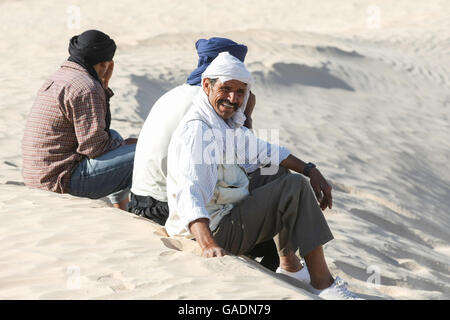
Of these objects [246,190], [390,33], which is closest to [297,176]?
Result: [246,190]

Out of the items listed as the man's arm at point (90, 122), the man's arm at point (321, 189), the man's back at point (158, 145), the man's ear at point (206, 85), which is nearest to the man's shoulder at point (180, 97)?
the man's back at point (158, 145)

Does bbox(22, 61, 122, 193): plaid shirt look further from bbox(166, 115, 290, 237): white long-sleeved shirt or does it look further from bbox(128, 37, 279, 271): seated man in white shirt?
bbox(166, 115, 290, 237): white long-sleeved shirt

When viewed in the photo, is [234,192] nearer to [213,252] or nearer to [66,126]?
[213,252]

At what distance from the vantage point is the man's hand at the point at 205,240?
3979 millimetres

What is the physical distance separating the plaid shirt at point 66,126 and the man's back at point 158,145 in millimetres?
505

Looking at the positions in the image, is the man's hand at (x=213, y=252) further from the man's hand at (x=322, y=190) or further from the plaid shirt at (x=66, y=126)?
the plaid shirt at (x=66, y=126)

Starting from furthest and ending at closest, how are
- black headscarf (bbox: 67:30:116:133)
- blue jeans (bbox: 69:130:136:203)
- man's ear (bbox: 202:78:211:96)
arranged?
black headscarf (bbox: 67:30:116:133), blue jeans (bbox: 69:130:136:203), man's ear (bbox: 202:78:211:96)

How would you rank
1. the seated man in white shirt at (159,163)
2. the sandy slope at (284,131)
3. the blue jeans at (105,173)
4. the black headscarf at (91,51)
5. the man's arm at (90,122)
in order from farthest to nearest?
1. the black headscarf at (91,51)
2. the blue jeans at (105,173)
3. the man's arm at (90,122)
4. the seated man in white shirt at (159,163)
5. the sandy slope at (284,131)

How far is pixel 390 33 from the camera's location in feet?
60.7

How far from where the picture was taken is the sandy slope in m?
3.96

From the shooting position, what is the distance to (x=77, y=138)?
525 centimetres

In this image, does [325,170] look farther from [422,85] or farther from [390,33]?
[390,33]

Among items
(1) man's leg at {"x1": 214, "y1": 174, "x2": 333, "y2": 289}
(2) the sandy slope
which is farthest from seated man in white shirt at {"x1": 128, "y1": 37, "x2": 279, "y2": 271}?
(1) man's leg at {"x1": 214, "y1": 174, "x2": 333, "y2": 289}

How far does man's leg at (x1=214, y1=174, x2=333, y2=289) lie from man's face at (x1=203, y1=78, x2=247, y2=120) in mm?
441
